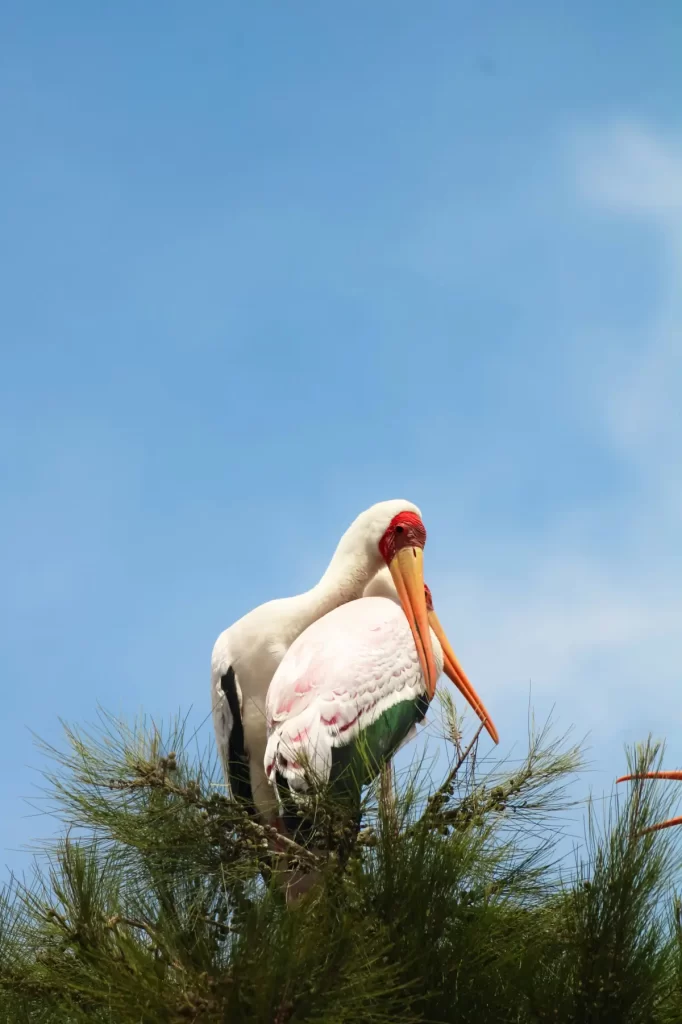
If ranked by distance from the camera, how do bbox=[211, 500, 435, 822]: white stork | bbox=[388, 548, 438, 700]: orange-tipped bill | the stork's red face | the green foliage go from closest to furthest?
the green foliage
bbox=[388, 548, 438, 700]: orange-tipped bill
the stork's red face
bbox=[211, 500, 435, 822]: white stork

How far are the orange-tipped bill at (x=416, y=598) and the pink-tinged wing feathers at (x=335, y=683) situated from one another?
2 cm

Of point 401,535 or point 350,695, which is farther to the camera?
point 401,535

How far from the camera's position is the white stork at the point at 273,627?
11.5ft

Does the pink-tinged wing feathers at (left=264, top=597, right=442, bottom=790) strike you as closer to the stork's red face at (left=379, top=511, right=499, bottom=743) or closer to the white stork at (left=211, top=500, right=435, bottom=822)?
the stork's red face at (left=379, top=511, right=499, bottom=743)

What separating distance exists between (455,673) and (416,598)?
0.82 feet

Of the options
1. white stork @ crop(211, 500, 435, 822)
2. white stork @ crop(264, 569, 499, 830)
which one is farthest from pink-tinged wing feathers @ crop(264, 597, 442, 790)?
white stork @ crop(211, 500, 435, 822)

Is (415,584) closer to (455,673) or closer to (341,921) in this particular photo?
(455,673)

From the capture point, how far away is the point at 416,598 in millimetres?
3412

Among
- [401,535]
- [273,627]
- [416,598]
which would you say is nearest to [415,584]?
[416,598]

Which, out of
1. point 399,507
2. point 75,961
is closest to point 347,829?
point 75,961

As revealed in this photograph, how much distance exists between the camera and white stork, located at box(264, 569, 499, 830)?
2873 mm

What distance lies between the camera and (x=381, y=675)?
309 centimetres

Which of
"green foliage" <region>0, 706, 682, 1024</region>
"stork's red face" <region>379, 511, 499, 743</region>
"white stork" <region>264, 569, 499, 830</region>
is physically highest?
"stork's red face" <region>379, 511, 499, 743</region>

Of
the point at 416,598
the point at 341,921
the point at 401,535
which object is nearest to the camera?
the point at 341,921
